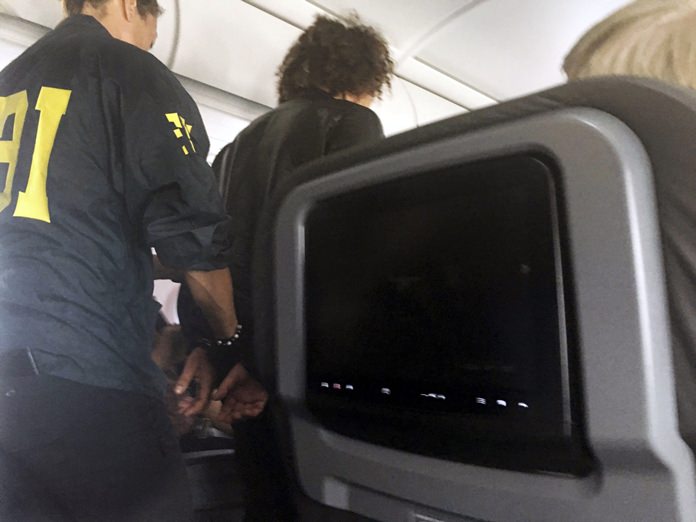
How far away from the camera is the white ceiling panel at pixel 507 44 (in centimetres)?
136

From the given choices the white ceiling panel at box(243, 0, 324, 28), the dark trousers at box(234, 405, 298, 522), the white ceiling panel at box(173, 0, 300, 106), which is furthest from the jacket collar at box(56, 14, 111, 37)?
the dark trousers at box(234, 405, 298, 522)

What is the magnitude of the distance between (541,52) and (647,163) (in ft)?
3.22

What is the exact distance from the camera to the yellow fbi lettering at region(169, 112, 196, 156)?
95 centimetres

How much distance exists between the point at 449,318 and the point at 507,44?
1.01 metres

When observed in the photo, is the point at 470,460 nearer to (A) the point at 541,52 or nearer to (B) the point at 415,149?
(B) the point at 415,149

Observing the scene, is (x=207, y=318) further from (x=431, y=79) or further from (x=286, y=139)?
(x=431, y=79)

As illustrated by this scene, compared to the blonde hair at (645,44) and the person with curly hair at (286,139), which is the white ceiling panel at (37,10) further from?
the blonde hair at (645,44)

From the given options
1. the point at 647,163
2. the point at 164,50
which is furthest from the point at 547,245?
the point at 164,50

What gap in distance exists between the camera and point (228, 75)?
1318 mm

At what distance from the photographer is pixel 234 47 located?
4.27ft

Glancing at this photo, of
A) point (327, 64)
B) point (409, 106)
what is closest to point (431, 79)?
point (409, 106)

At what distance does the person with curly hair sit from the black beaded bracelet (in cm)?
2

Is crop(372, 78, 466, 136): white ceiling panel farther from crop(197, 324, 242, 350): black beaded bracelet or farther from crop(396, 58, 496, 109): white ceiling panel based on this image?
crop(197, 324, 242, 350): black beaded bracelet

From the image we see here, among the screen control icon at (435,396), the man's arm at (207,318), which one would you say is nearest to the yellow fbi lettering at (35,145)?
the man's arm at (207,318)
